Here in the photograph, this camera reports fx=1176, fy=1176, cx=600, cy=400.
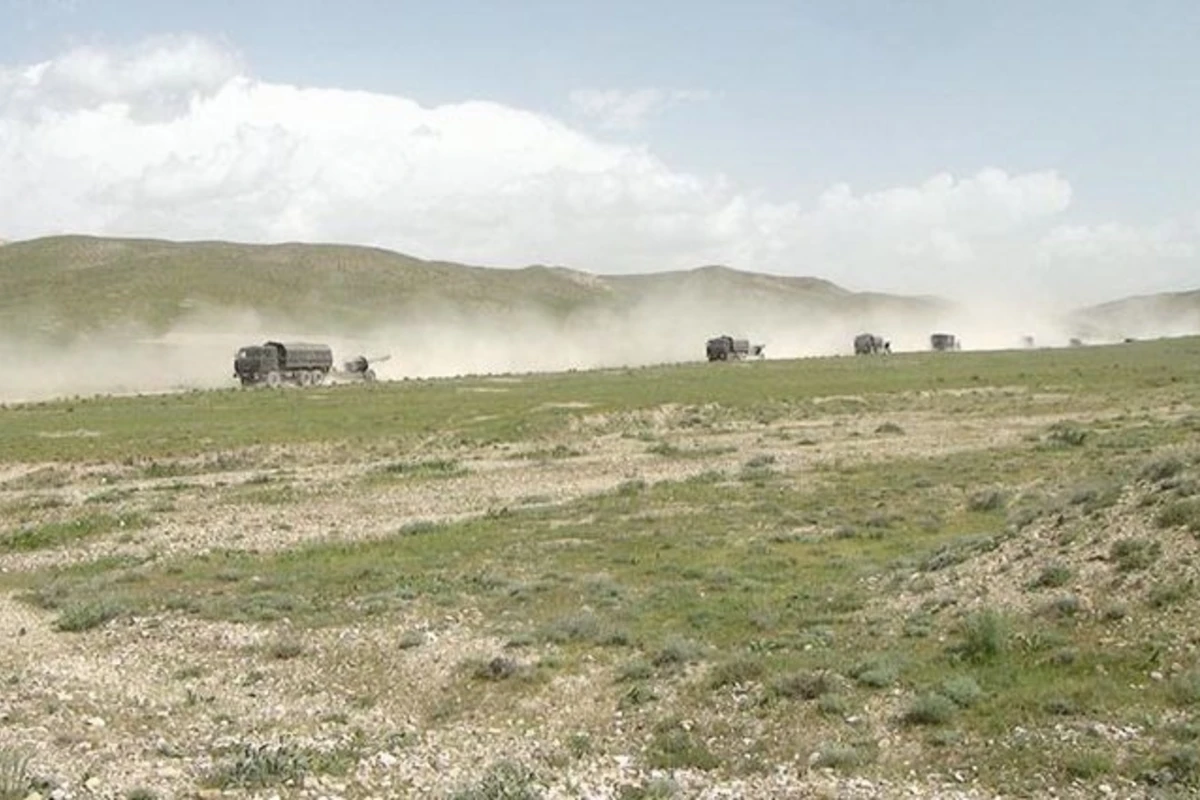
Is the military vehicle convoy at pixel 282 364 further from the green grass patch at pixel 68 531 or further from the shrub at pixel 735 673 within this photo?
the shrub at pixel 735 673

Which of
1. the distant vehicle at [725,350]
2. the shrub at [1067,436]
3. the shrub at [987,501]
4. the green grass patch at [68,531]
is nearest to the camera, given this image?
the shrub at [987,501]

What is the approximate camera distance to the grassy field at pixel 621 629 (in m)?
13.3

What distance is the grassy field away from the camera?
13.3 meters

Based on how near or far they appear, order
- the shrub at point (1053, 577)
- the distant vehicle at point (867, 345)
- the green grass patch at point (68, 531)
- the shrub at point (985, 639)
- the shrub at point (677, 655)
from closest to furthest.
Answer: the shrub at point (985, 639) → the shrub at point (677, 655) → the shrub at point (1053, 577) → the green grass patch at point (68, 531) → the distant vehicle at point (867, 345)

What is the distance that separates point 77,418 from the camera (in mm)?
69625

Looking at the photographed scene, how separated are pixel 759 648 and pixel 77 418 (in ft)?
203

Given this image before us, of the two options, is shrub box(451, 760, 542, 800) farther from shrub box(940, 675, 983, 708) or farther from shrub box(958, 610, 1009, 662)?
shrub box(958, 610, 1009, 662)

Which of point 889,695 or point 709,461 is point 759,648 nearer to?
point 889,695

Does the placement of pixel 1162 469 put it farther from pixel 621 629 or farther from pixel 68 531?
pixel 68 531

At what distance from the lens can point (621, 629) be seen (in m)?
19.4

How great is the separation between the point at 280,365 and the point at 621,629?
3604 inches

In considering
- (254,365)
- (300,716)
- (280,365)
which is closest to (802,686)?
(300,716)

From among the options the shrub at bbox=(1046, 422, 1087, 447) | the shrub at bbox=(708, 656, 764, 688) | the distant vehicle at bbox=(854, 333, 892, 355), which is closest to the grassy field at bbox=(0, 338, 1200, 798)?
the shrub at bbox=(708, 656, 764, 688)

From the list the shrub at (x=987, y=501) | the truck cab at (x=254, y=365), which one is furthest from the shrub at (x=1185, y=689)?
the truck cab at (x=254, y=365)
